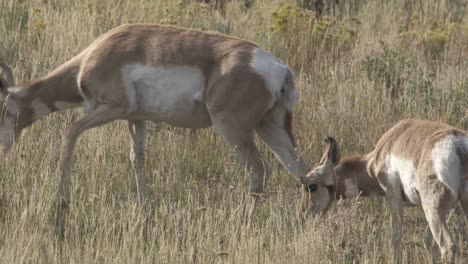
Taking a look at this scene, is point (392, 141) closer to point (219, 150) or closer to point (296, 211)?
point (296, 211)

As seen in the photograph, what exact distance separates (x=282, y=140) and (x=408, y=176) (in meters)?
1.58

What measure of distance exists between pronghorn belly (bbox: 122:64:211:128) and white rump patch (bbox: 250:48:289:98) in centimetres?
40

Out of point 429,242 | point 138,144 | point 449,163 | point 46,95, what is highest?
point 449,163

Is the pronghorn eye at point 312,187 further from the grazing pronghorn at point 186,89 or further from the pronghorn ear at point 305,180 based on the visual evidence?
the grazing pronghorn at point 186,89

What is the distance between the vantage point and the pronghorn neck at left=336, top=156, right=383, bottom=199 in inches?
301

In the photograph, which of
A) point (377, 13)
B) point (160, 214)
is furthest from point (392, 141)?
point (377, 13)

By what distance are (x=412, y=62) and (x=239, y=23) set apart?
2.30m

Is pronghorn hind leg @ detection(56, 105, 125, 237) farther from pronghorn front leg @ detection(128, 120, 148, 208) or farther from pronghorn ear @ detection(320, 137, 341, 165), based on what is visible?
pronghorn ear @ detection(320, 137, 341, 165)

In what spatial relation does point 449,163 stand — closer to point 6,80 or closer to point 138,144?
point 138,144

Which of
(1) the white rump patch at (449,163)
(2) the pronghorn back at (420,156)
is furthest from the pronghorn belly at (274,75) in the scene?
(1) the white rump patch at (449,163)

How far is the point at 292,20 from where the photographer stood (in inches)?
473

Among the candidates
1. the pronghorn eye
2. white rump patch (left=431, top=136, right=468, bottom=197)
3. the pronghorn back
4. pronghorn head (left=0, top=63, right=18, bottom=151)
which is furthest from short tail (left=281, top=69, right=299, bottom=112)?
pronghorn head (left=0, top=63, right=18, bottom=151)

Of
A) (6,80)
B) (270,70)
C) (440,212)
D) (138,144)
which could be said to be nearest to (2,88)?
(6,80)

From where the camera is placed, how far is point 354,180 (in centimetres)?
768
